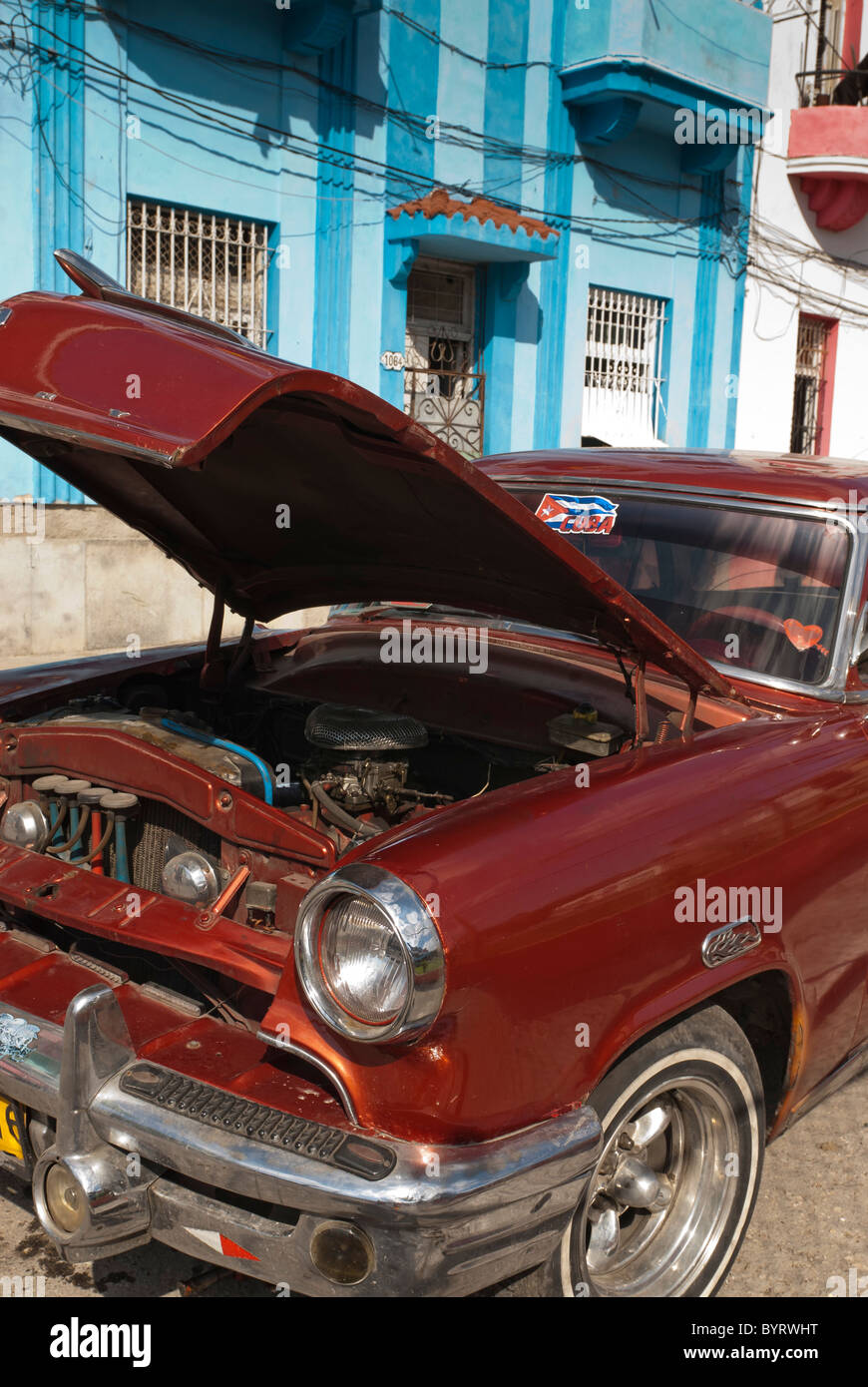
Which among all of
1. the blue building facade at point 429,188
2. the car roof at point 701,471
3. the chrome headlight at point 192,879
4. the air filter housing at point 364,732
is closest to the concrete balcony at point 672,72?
the blue building facade at point 429,188

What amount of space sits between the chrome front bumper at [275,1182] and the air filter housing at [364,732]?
0.93m

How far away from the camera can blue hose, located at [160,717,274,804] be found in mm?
2734

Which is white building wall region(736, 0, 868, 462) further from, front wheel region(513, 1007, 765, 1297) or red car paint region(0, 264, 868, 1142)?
front wheel region(513, 1007, 765, 1297)

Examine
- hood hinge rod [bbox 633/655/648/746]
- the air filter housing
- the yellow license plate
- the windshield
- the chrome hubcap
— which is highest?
the windshield

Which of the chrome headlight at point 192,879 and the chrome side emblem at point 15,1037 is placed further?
the chrome headlight at point 192,879

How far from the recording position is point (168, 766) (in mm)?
2615

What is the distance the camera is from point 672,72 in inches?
465

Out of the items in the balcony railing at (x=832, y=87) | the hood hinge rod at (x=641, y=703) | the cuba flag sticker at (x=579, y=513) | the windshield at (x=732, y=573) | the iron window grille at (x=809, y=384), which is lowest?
the hood hinge rod at (x=641, y=703)

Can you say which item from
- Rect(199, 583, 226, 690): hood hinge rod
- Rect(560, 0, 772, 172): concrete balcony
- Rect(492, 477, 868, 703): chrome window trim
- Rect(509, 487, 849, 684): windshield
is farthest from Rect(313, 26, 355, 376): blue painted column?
Rect(492, 477, 868, 703): chrome window trim

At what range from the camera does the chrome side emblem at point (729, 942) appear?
2.32 m

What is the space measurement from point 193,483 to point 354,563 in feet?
1.55

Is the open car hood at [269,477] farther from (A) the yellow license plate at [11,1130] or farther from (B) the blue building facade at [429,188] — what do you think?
(B) the blue building facade at [429,188]

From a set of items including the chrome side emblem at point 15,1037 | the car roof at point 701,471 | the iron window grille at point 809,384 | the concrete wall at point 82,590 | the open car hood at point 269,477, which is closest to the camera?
the open car hood at point 269,477
